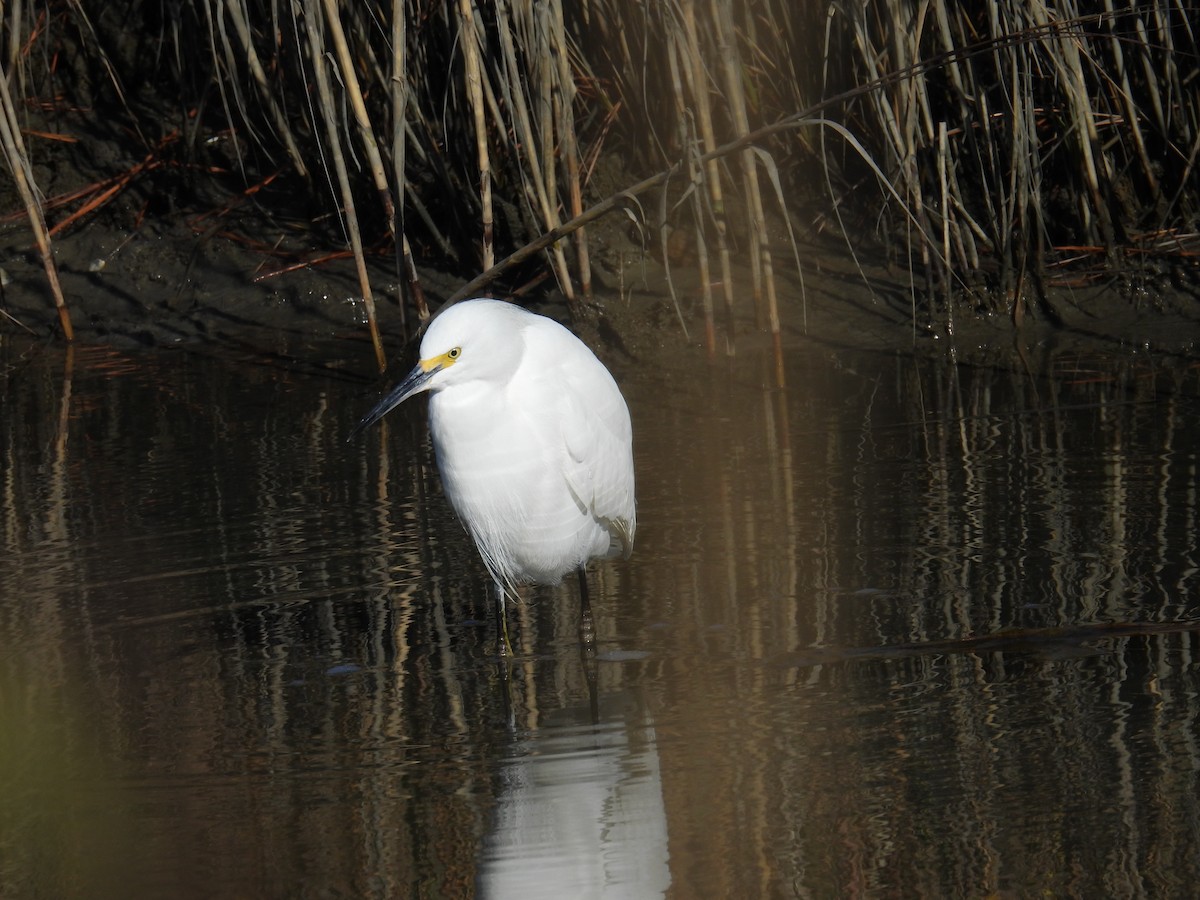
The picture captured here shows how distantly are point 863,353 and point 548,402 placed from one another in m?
2.88

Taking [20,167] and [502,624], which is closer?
[502,624]

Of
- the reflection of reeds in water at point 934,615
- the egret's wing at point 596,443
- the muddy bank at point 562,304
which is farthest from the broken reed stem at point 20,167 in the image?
the egret's wing at point 596,443

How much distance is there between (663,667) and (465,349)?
811 mm

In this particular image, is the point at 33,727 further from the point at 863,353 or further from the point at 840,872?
the point at 863,353

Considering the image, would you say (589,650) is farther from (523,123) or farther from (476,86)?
(476,86)

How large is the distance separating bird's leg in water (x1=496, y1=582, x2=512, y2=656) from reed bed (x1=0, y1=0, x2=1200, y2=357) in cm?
162

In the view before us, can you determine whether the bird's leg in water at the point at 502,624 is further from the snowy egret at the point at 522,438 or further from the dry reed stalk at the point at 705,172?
the dry reed stalk at the point at 705,172

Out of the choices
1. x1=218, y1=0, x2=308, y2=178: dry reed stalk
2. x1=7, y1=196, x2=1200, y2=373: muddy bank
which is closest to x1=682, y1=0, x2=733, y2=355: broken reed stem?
x1=7, y1=196, x2=1200, y2=373: muddy bank

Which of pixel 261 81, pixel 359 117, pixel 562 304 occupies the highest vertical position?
pixel 261 81

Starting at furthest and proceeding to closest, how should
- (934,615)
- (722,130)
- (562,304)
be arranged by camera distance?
1. (722,130)
2. (562,304)
3. (934,615)

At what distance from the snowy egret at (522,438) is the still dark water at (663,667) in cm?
22

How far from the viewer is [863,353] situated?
6.14m

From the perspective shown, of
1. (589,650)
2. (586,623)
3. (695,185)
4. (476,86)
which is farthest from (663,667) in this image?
(476,86)

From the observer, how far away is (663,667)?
11.0 ft
